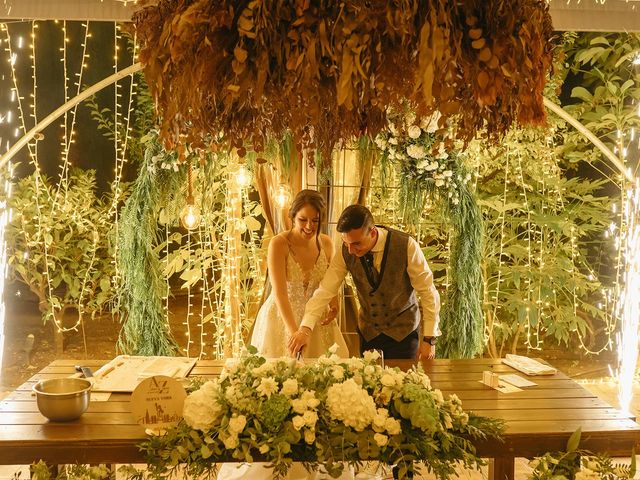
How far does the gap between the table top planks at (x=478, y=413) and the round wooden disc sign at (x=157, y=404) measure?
2.5 inches

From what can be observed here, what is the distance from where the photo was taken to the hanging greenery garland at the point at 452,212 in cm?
422

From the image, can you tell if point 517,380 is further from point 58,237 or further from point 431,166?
point 58,237

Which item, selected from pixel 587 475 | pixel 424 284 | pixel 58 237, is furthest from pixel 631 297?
pixel 58 237

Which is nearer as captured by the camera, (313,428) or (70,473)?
(313,428)

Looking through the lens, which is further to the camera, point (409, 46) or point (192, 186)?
point (192, 186)

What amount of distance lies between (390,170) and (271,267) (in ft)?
4.38

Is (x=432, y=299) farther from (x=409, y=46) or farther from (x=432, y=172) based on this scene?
(x=409, y=46)

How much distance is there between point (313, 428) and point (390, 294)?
144 centimetres

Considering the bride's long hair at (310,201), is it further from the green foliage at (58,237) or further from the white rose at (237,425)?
the green foliage at (58,237)

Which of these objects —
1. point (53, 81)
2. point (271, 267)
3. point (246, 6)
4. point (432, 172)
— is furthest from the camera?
point (53, 81)

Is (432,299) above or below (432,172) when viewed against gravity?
below

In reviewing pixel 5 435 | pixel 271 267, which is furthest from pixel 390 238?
pixel 5 435

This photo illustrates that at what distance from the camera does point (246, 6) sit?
146 centimetres

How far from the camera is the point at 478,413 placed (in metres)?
2.43
